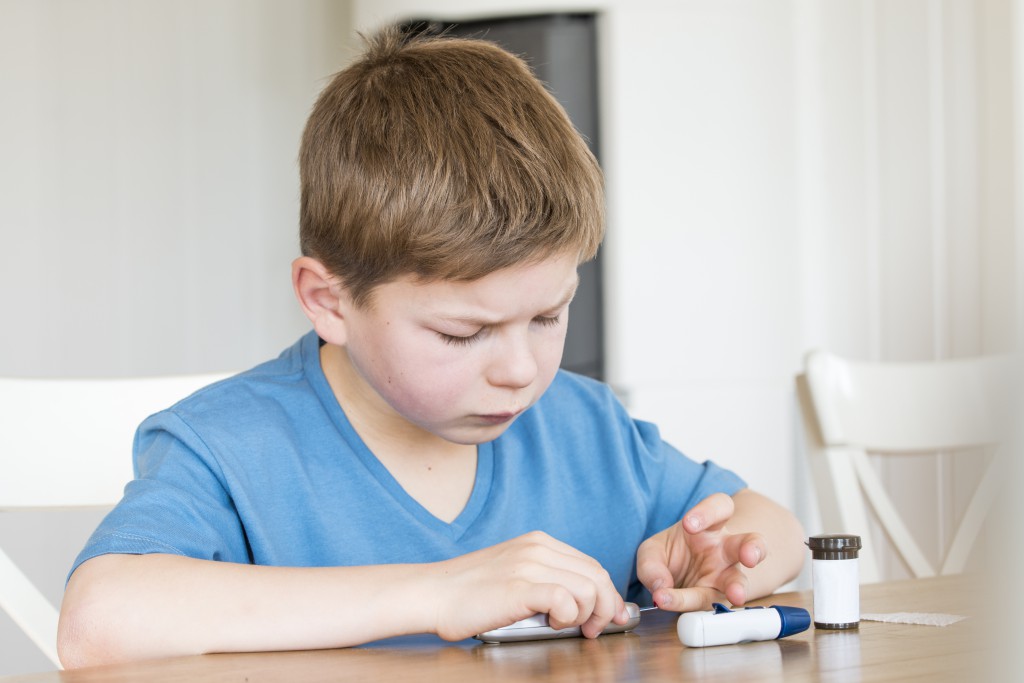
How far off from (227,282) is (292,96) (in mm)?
541

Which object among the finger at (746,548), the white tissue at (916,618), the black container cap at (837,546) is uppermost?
the black container cap at (837,546)

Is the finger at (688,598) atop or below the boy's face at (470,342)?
below

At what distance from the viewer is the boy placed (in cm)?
Answer: 69

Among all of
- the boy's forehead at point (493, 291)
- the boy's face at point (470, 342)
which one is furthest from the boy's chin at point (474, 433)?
the boy's forehead at point (493, 291)

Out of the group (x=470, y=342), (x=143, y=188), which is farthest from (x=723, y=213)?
(x=470, y=342)

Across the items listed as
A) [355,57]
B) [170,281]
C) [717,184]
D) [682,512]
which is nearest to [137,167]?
[170,281]

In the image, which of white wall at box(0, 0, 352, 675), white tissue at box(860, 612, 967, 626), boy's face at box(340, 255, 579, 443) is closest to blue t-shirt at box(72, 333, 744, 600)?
boy's face at box(340, 255, 579, 443)

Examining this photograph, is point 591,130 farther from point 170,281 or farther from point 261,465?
point 261,465

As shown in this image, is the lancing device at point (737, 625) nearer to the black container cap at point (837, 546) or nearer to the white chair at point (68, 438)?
the black container cap at point (837, 546)

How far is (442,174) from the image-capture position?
2.74ft

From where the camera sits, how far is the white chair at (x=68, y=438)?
1082 millimetres

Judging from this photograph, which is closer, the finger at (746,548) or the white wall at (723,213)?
the finger at (746,548)

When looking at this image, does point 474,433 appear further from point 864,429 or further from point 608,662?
point 864,429

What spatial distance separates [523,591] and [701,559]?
276 millimetres
